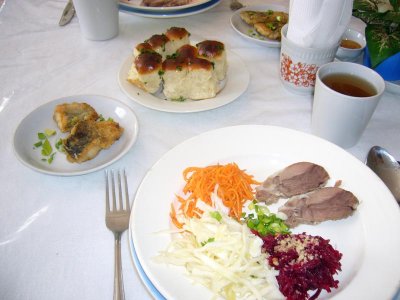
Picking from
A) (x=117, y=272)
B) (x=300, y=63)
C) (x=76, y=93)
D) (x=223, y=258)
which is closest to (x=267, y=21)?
(x=300, y=63)

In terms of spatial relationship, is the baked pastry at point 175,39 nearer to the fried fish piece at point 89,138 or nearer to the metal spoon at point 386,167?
the fried fish piece at point 89,138

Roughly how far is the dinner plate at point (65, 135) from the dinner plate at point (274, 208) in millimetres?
240

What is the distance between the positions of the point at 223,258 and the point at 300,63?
914 millimetres

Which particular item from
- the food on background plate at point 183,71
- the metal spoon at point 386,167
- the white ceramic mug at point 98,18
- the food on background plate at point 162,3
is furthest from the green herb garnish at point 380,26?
the white ceramic mug at point 98,18

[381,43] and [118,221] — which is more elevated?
[381,43]

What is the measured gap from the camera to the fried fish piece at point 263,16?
6.24ft

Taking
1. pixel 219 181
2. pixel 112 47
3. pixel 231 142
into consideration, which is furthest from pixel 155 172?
pixel 112 47

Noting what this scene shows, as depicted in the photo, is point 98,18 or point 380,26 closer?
point 380,26

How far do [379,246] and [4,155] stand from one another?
4.27 ft

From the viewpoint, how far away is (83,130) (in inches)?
49.6

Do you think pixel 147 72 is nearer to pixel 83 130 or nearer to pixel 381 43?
pixel 83 130

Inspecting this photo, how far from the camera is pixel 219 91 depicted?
152 centimetres

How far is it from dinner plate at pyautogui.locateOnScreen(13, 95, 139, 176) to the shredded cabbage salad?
1.36 feet

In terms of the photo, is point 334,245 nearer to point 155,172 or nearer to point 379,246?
point 379,246
